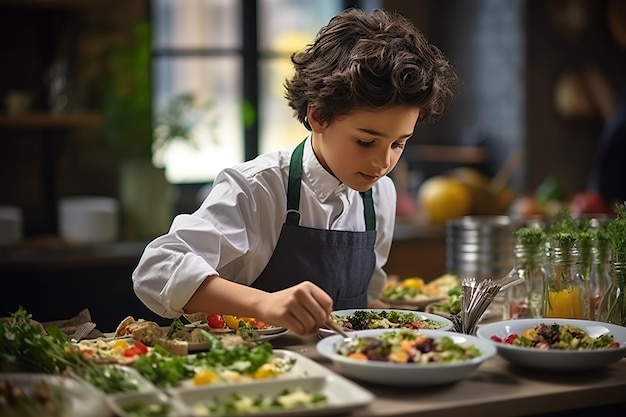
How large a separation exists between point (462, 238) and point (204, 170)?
80.9 inches

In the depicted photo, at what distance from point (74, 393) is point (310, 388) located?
0.40m

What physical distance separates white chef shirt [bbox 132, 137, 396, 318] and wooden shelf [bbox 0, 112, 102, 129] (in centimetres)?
200

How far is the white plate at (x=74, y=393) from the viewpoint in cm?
148

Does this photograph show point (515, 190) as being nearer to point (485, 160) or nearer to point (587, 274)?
point (485, 160)

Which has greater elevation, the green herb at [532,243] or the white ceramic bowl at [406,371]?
the green herb at [532,243]

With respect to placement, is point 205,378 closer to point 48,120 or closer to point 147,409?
point 147,409

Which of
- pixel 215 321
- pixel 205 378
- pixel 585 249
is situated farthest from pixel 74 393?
pixel 585 249

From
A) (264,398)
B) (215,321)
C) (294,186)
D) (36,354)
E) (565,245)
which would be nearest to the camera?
(264,398)

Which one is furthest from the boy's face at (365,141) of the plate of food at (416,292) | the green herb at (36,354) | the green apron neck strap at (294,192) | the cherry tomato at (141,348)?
the green herb at (36,354)

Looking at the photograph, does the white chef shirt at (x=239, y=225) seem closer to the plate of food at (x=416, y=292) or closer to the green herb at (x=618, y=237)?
the plate of food at (x=416, y=292)

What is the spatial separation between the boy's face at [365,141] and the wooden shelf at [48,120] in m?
2.18

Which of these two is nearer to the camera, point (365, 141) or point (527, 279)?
point (365, 141)

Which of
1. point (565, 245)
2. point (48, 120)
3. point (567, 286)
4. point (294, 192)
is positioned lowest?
point (567, 286)

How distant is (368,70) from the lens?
6.87 ft
